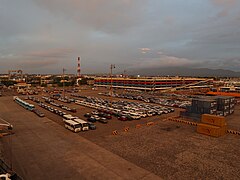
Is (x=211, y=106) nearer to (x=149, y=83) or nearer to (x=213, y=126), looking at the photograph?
(x=213, y=126)

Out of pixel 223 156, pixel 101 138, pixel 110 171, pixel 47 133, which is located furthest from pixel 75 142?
pixel 223 156

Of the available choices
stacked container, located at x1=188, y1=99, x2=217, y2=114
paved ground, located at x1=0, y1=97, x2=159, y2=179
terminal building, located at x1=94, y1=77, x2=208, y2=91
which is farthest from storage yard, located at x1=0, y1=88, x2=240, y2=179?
terminal building, located at x1=94, y1=77, x2=208, y2=91

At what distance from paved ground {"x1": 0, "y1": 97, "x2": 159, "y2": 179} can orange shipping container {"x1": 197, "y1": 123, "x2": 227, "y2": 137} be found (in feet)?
43.2

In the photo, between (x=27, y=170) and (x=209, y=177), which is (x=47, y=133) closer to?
(x=27, y=170)

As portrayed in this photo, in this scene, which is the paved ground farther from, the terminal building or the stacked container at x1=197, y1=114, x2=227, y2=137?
the terminal building

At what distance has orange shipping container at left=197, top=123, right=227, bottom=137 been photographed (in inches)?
930

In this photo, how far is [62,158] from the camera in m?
17.4

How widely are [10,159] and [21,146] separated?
11.1 feet

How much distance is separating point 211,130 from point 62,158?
18.7m

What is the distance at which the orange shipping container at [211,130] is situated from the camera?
23.6m

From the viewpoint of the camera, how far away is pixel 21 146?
20.3m

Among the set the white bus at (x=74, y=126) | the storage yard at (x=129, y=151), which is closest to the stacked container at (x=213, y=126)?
the storage yard at (x=129, y=151)

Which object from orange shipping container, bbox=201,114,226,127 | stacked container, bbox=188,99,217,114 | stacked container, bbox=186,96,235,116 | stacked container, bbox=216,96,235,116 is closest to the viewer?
orange shipping container, bbox=201,114,226,127

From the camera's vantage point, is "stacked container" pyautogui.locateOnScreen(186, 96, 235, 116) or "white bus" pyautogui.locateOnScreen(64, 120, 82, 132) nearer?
"white bus" pyautogui.locateOnScreen(64, 120, 82, 132)
